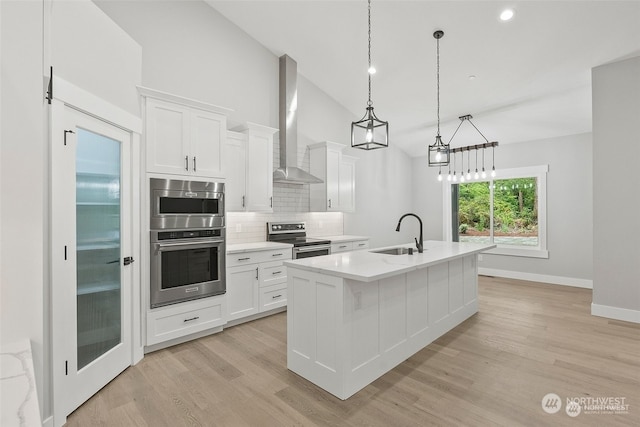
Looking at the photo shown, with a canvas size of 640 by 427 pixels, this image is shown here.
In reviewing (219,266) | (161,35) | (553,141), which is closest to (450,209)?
(553,141)

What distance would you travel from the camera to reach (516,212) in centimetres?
637

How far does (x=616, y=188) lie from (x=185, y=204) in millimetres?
5121

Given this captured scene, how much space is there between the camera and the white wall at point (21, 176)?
3.36 ft

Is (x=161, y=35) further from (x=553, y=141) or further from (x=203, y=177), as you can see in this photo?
(x=553, y=141)

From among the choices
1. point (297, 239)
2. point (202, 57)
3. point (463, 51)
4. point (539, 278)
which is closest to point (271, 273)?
point (297, 239)

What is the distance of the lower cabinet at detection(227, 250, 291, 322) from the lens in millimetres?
3719

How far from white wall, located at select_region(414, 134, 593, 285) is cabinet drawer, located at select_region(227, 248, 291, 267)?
4765mm

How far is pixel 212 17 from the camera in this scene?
13.8 ft

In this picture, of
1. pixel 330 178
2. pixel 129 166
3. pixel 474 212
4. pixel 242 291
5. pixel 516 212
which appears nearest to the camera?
pixel 129 166

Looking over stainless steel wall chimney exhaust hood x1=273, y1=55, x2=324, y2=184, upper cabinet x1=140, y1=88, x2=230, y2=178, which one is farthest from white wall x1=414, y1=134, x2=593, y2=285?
upper cabinet x1=140, y1=88, x2=230, y2=178

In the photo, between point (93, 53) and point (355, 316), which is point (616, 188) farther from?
point (93, 53)

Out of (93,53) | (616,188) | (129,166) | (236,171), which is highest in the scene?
(93,53)

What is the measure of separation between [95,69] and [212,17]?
232cm

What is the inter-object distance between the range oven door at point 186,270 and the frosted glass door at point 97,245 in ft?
1.41
